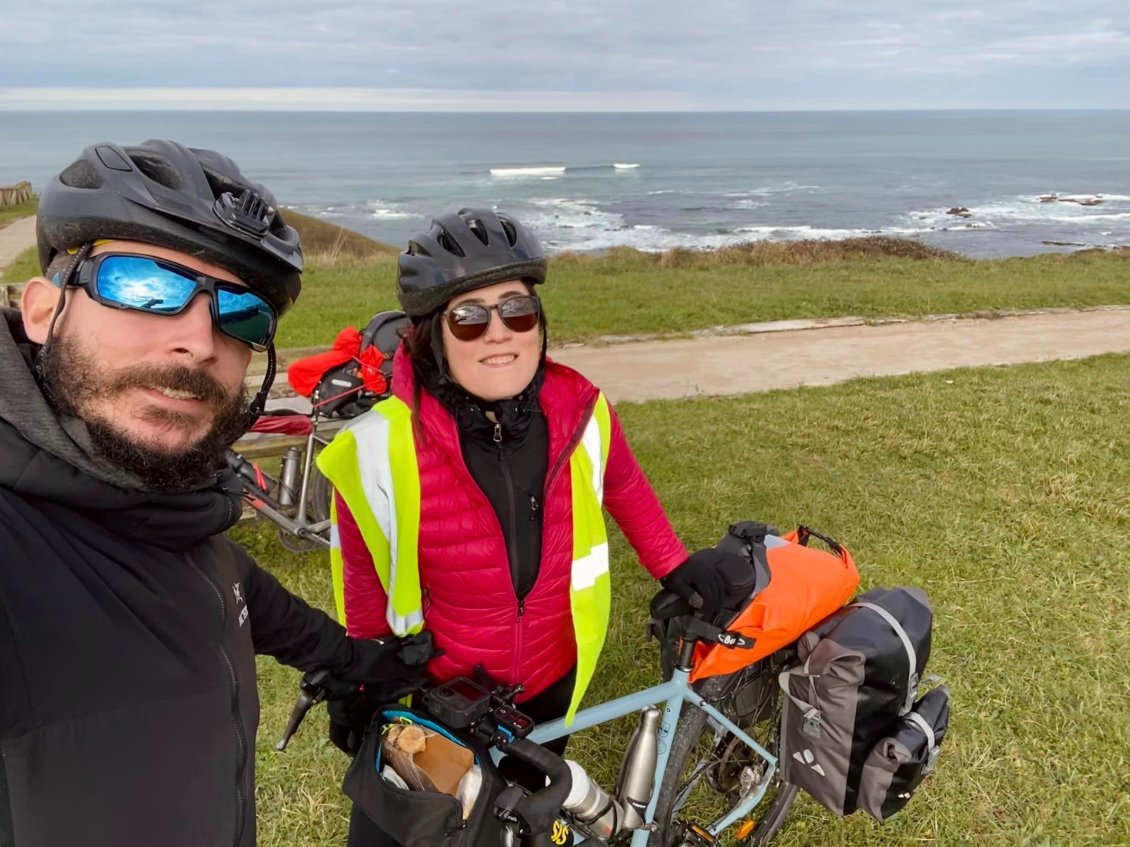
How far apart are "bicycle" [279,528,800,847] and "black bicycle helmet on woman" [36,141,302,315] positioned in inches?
45.9

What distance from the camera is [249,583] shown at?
71.7 inches

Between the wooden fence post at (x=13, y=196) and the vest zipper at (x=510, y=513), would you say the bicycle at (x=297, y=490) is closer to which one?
the vest zipper at (x=510, y=513)

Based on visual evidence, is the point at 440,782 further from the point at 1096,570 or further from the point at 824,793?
the point at 1096,570

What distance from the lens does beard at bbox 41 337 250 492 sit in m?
1.25

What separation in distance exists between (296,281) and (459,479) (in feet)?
2.50

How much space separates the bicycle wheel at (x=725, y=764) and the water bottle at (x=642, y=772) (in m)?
0.06

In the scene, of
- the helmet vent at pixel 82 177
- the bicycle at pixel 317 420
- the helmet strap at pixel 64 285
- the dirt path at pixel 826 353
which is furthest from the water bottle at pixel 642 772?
the dirt path at pixel 826 353

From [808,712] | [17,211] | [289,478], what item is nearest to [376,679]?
[808,712]

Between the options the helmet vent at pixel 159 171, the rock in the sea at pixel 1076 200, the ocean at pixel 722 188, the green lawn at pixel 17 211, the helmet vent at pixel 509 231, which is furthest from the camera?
the rock in the sea at pixel 1076 200

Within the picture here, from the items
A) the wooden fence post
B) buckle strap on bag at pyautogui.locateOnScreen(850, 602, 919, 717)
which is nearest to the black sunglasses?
buckle strap on bag at pyautogui.locateOnScreen(850, 602, 919, 717)

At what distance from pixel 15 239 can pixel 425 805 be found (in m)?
25.3

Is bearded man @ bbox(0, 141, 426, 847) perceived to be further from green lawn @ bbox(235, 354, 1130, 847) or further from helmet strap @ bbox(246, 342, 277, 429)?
green lawn @ bbox(235, 354, 1130, 847)

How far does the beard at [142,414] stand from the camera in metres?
1.25

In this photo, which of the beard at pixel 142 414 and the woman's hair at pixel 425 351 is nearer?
the beard at pixel 142 414
